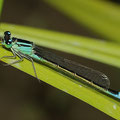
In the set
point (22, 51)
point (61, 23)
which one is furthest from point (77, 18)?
point (61, 23)

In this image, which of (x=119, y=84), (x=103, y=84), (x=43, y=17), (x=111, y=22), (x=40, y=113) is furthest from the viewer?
(x=43, y=17)

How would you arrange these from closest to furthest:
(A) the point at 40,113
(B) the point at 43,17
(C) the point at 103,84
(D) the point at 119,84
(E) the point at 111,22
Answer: (C) the point at 103,84
(E) the point at 111,22
(A) the point at 40,113
(D) the point at 119,84
(B) the point at 43,17

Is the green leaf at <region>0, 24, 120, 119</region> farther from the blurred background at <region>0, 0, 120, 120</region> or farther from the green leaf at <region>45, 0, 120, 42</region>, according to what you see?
the blurred background at <region>0, 0, 120, 120</region>

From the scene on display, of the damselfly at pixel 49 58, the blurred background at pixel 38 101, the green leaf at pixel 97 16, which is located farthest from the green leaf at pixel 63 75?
the blurred background at pixel 38 101

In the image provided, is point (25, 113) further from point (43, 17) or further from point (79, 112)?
point (43, 17)

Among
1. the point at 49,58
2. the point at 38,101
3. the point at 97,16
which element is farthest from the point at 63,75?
the point at 38,101

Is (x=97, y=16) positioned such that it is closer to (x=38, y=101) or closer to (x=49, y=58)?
(x=49, y=58)

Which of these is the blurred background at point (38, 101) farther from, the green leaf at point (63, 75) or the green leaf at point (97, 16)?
the green leaf at point (63, 75)
